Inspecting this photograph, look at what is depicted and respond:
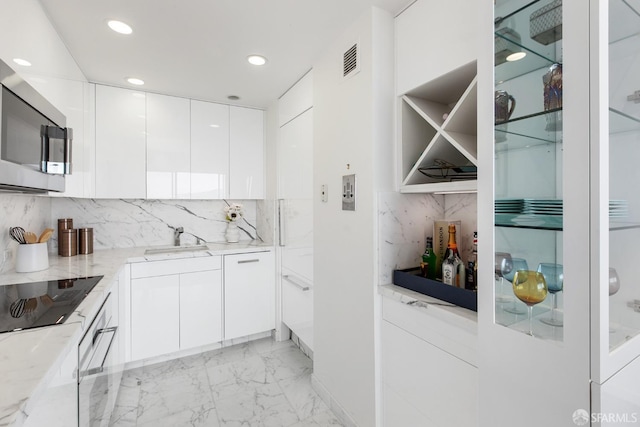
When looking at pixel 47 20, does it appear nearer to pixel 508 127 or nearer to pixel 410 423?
pixel 508 127

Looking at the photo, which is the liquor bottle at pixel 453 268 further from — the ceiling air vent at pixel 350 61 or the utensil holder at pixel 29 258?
the utensil holder at pixel 29 258

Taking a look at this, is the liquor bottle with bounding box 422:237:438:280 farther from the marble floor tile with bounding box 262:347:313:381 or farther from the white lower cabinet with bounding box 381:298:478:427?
the marble floor tile with bounding box 262:347:313:381

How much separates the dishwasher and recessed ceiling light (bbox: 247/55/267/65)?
178cm

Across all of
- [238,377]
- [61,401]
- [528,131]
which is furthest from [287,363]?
[528,131]

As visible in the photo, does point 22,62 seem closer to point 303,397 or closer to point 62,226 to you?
point 62,226

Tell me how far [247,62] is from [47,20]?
111 cm

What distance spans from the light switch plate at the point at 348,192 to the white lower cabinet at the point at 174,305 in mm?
1528

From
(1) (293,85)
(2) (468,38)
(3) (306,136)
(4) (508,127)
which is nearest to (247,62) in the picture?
(1) (293,85)

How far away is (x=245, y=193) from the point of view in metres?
3.23

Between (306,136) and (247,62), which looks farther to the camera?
(306,136)

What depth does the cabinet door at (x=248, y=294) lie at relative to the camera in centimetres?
283

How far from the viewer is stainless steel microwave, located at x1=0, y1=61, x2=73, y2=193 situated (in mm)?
1035

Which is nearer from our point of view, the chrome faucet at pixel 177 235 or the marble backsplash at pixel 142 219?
the marble backsplash at pixel 142 219

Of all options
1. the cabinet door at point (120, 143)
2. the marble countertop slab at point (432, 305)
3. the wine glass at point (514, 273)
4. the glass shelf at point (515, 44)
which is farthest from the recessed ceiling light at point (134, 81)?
the wine glass at point (514, 273)
